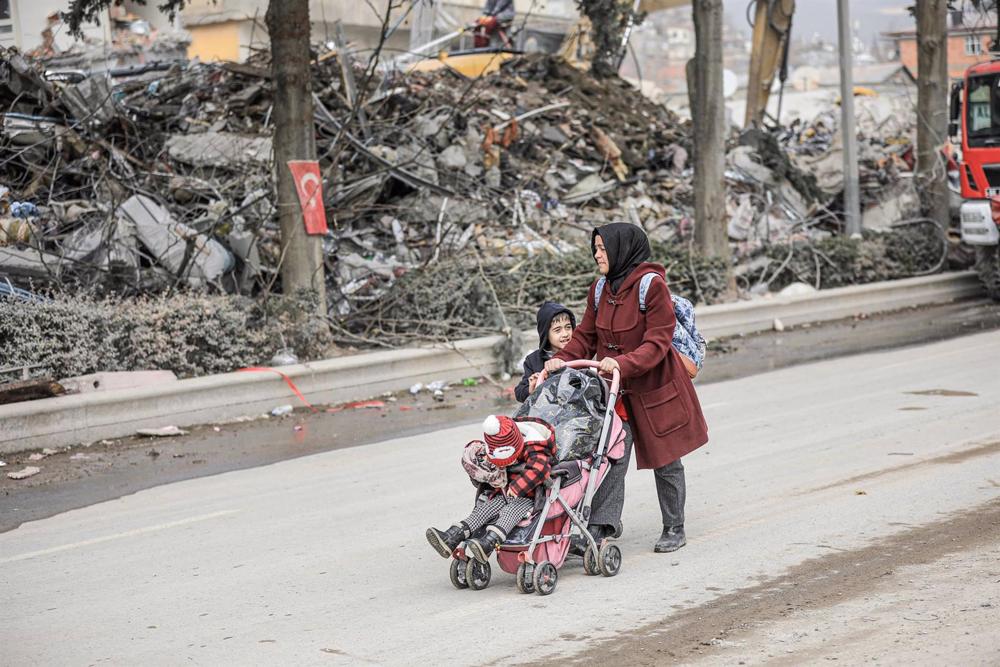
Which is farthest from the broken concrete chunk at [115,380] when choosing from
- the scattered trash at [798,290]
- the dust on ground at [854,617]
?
the scattered trash at [798,290]

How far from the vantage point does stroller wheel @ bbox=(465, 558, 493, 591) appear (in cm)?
597

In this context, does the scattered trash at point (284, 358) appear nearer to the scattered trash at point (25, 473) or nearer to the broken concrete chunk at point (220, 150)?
the scattered trash at point (25, 473)

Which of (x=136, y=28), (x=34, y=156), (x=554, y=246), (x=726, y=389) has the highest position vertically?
(x=136, y=28)

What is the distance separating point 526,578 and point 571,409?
855 millimetres

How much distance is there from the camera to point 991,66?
18.7m

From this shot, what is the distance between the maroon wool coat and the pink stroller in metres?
0.17

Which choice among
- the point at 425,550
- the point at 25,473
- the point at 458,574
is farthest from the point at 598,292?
the point at 25,473

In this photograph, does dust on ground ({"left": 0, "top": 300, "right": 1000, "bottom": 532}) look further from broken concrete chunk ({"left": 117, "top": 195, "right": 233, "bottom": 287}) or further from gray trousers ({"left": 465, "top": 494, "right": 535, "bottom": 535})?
gray trousers ({"left": 465, "top": 494, "right": 535, "bottom": 535})

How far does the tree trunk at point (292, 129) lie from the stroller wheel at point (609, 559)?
7697mm

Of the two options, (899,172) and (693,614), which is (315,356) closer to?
(693,614)

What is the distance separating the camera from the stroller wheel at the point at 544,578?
228 inches

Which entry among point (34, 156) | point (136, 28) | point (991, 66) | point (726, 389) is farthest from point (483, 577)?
point (136, 28)

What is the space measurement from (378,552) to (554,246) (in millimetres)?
10746

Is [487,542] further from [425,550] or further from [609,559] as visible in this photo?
[425,550]
